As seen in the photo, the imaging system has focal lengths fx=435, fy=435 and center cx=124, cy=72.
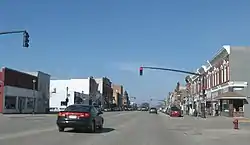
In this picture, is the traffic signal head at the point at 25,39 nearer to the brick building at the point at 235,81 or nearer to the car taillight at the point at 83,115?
the car taillight at the point at 83,115

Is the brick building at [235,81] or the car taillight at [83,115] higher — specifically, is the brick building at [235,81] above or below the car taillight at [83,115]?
above

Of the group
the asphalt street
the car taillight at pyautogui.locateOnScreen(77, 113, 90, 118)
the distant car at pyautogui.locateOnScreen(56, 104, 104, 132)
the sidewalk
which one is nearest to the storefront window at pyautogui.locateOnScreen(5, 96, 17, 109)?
the sidewalk

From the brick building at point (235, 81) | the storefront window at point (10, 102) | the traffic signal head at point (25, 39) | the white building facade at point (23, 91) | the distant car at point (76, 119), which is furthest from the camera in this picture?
the storefront window at point (10, 102)

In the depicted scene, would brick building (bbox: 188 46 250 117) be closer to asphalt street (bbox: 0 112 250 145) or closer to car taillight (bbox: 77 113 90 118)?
asphalt street (bbox: 0 112 250 145)

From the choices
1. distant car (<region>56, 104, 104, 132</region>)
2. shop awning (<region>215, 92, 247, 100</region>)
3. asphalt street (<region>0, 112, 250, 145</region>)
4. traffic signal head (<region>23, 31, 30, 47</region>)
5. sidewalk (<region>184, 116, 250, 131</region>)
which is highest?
traffic signal head (<region>23, 31, 30, 47</region>)

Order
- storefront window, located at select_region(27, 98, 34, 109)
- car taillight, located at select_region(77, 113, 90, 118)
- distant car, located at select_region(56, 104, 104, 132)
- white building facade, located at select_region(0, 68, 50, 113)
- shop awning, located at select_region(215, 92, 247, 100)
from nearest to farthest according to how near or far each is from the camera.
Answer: distant car, located at select_region(56, 104, 104, 132) → car taillight, located at select_region(77, 113, 90, 118) → shop awning, located at select_region(215, 92, 247, 100) → white building facade, located at select_region(0, 68, 50, 113) → storefront window, located at select_region(27, 98, 34, 109)

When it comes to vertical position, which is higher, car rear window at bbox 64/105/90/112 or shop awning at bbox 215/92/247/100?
shop awning at bbox 215/92/247/100

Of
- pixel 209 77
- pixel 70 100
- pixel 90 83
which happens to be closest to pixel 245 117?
pixel 209 77

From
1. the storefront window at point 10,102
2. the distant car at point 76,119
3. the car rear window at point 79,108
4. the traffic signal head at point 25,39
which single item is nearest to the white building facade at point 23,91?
the storefront window at point 10,102

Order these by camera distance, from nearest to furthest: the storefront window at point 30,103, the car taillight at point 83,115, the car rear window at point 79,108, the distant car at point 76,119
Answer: the distant car at point 76,119
the car taillight at point 83,115
the car rear window at point 79,108
the storefront window at point 30,103

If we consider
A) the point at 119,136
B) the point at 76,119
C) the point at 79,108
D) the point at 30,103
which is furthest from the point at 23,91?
the point at 119,136

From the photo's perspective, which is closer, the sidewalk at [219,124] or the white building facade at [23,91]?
the sidewalk at [219,124]

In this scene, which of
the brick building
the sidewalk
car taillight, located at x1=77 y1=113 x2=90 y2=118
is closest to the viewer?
Result: car taillight, located at x1=77 y1=113 x2=90 y2=118

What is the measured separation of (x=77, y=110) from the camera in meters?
24.4
